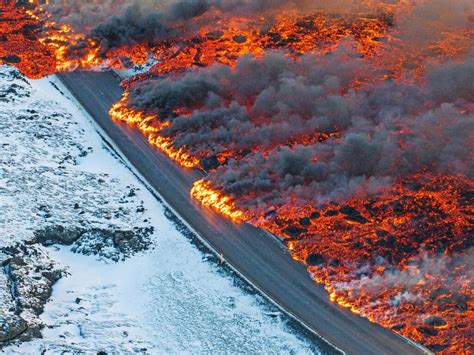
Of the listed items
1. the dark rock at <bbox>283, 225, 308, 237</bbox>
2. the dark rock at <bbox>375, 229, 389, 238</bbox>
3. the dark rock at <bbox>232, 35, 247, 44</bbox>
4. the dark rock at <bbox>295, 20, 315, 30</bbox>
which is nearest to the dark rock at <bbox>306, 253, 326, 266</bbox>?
the dark rock at <bbox>283, 225, 308, 237</bbox>

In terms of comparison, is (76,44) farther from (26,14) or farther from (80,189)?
(80,189)

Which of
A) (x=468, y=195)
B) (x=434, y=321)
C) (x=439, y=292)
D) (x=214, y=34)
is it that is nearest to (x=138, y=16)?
(x=214, y=34)

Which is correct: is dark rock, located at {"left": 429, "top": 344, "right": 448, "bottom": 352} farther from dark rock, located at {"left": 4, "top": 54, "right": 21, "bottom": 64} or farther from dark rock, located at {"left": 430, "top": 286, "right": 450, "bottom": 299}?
dark rock, located at {"left": 4, "top": 54, "right": 21, "bottom": 64}

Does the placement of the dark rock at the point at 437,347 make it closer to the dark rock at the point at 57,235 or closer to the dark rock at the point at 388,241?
the dark rock at the point at 388,241

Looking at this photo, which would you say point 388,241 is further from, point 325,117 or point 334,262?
point 325,117

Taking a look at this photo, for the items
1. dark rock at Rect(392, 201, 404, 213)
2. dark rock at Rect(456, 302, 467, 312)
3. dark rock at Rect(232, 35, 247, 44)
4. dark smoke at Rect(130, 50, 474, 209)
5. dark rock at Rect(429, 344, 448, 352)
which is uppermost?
dark rock at Rect(232, 35, 247, 44)
